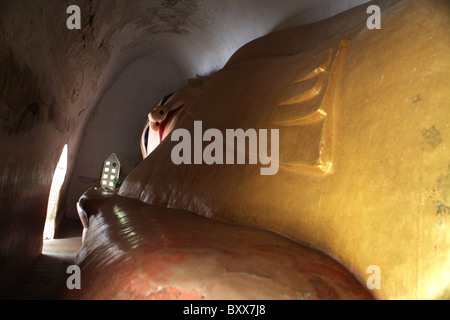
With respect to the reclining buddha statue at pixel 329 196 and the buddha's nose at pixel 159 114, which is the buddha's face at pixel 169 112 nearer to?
the buddha's nose at pixel 159 114

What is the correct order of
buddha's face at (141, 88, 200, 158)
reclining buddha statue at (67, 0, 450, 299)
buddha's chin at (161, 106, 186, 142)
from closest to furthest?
reclining buddha statue at (67, 0, 450, 299)
buddha's chin at (161, 106, 186, 142)
buddha's face at (141, 88, 200, 158)

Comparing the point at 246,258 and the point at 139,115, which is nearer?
the point at 246,258

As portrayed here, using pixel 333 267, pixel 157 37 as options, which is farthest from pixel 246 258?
pixel 157 37

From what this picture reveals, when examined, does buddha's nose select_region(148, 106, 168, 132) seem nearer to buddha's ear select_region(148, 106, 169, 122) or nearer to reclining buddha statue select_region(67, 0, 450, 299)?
buddha's ear select_region(148, 106, 169, 122)

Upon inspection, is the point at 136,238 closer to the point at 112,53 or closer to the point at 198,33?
the point at 112,53

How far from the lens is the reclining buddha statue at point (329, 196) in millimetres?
Result: 976

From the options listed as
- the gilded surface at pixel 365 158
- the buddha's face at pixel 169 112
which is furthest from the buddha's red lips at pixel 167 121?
the gilded surface at pixel 365 158

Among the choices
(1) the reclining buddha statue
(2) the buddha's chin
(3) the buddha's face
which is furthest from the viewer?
(3) the buddha's face

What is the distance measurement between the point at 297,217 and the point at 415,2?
3.66 feet

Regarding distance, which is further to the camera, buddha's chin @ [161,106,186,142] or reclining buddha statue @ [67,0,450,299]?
buddha's chin @ [161,106,186,142]

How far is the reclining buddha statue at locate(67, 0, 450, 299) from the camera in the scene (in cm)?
98

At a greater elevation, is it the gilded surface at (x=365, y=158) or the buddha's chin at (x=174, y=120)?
the buddha's chin at (x=174, y=120)

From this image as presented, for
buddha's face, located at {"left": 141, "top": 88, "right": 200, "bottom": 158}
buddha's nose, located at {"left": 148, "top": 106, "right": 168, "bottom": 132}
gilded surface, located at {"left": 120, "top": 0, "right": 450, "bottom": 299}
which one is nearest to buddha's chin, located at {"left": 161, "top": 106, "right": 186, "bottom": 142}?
buddha's face, located at {"left": 141, "top": 88, "right": 200, "bottom": 158}

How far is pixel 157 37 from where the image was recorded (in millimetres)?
6664
